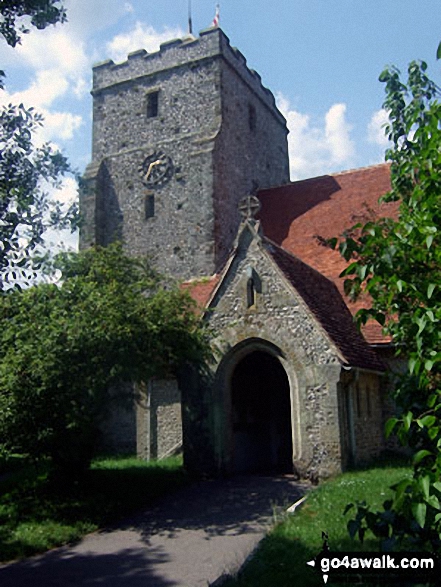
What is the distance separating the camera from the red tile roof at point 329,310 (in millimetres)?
13234

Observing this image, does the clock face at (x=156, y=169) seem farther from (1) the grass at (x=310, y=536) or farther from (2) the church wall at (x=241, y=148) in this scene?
(1) the grass at (x=310, y=536)

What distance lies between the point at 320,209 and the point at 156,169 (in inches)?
269

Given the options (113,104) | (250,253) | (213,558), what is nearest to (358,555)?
(213,558)

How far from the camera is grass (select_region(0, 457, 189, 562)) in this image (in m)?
9.90

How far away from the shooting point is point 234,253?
14.3 metres

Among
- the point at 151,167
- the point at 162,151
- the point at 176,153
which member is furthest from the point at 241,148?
the point at 151,167

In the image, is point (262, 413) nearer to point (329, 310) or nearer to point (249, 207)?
point (329, 310)

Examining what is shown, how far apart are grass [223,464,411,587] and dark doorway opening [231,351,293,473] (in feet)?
16.4

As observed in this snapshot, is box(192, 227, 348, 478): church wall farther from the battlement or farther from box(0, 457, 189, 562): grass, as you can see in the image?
the battlement

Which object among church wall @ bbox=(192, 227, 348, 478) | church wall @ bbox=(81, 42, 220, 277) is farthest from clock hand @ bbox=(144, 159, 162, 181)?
church wall @ bbox=(192, 227, 348, 478)

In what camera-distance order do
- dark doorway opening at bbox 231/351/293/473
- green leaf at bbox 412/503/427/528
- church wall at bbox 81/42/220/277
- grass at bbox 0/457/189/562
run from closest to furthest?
green leaf at bbox 412/503/427/528 → grass at bbox 0/457/189/562 → dark doorway opening at bbox 231/351/293/473 → church wall at bbox 81/42/220/277

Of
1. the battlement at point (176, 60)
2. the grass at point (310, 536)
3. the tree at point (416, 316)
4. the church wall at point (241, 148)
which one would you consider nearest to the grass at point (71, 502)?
the grass at point (310, 536)

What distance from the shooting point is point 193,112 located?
910 inches

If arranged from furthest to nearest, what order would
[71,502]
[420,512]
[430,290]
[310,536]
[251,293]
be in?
[251,293] → [71,502] → [310,536] → [430,290] → [420,512]
